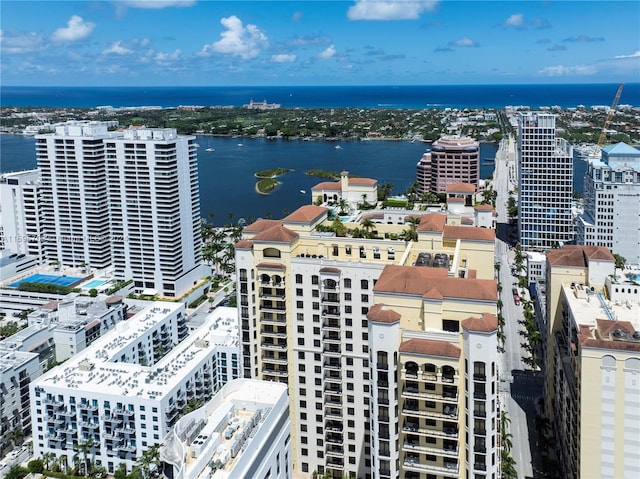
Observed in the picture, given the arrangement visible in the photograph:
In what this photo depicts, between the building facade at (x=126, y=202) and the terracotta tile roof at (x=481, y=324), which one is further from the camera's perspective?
the building facade at (x=126, y=202)

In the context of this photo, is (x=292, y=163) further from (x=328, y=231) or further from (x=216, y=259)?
(x=328, y=231)

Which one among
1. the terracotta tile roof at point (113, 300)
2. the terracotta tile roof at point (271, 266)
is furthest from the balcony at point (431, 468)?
the terracotta tile roof at point (113, 300)

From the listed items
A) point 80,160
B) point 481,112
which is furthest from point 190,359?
point 481,112

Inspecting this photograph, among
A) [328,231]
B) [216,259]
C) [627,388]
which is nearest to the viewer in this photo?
[627,388]

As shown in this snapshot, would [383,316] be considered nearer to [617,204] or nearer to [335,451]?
[335,451]

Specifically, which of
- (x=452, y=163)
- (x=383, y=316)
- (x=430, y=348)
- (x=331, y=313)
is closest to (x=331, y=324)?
(x=331, y=313)

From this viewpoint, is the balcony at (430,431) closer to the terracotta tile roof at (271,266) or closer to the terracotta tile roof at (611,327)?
the terracotta tile roof at (611,327)
